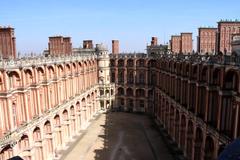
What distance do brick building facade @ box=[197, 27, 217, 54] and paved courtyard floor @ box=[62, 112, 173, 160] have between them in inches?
872

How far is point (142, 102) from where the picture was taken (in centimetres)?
7862

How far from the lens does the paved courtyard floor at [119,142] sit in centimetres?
4706

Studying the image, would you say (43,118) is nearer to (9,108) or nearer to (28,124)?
(28,124)

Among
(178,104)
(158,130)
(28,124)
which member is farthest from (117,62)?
(28,124)

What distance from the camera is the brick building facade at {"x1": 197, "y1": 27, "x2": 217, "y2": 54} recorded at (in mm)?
53062

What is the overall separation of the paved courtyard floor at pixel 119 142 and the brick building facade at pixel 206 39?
22147 millimetres

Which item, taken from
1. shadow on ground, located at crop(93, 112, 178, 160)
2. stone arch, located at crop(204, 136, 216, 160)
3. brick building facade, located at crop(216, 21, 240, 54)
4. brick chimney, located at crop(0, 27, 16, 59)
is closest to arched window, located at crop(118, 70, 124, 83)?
shadow on ground, located at crop(93, 112, 178, 160)

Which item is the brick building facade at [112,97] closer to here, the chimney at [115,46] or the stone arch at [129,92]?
the stone arch at [129,92]

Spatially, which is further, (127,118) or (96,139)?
(127,118)

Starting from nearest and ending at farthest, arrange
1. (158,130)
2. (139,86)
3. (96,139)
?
(96,139)
(158,130)
(139,86)

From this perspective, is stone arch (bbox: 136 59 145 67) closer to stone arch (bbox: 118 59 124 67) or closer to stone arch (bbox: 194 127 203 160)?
stone arch (bbox: 118 59 124 67)

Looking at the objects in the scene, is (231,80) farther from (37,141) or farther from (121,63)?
(121,63)

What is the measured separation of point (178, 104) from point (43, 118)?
25.2 meters

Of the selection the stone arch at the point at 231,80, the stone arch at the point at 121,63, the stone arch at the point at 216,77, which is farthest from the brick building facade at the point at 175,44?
the stone arch at the point at 231,80
